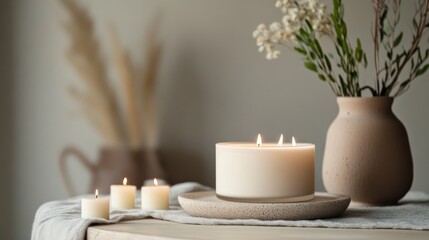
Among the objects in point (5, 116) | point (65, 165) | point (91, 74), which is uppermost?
point (91, 74)

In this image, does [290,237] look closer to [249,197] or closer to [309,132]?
[249,197]

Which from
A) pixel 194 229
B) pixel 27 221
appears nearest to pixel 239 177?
pixel 194 229

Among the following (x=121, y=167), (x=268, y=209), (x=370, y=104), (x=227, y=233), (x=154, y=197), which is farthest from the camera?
(x=121, y=167)

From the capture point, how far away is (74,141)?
8.01 ft

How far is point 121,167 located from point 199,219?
122 cm

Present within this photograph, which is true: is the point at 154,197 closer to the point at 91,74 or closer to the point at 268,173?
the point at 268,173

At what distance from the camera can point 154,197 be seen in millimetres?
1316

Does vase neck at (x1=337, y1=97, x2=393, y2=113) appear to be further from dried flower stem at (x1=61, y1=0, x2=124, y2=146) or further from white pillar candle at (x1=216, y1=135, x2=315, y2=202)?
dried flower stem at (x1=61, y1=0, x2=124, y2=146)

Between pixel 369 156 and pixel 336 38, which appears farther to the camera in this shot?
pixel 336 38

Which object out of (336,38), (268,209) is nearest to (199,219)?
(268,209)

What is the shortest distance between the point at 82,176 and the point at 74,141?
0.11 m

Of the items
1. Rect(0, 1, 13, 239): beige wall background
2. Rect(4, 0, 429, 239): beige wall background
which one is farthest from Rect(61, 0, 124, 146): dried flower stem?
Rect(0, 1, 13, 239): beige wall background

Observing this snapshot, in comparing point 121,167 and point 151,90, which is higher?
point 151,90

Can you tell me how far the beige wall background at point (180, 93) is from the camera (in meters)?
2.40
